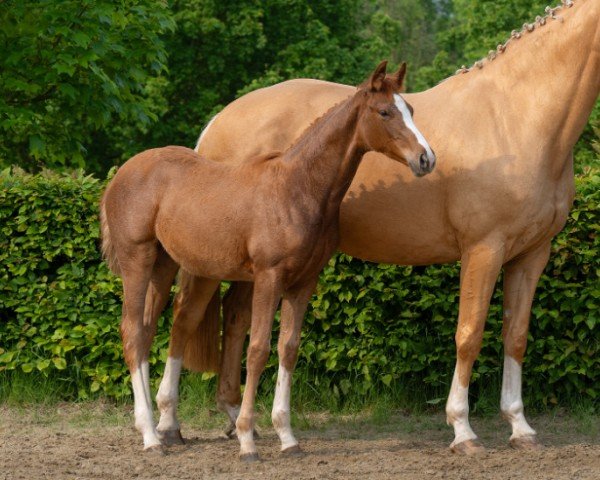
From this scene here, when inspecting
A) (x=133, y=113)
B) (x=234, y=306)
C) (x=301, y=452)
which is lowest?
(x=301, y=452)

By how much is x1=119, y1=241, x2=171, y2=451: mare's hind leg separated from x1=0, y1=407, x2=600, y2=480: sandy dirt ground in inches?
7.5

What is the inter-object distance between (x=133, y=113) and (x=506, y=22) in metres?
17.4

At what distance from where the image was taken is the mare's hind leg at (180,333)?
6.27m

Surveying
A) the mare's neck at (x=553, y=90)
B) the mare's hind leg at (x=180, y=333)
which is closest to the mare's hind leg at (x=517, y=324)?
the mare's neck at (x=553, y=90)

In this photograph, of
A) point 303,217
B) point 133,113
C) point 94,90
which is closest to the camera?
point 303,217

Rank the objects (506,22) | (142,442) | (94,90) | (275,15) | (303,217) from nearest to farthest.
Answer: (303,217), (142,442), (94,90), (275,15), (506,22)

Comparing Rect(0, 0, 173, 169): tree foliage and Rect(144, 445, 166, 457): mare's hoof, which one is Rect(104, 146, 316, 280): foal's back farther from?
Rect(0, 0, 173, 169): tree foliage

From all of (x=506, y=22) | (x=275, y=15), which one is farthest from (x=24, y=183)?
(x=506, y=22)

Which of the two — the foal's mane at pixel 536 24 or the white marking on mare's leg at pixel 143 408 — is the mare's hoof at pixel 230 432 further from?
the foal's mane at pixel 536 24

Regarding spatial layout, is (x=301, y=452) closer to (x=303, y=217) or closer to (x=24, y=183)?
(x=303, y=217)

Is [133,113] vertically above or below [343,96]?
above

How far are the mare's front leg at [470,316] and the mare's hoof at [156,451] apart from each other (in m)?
1.74

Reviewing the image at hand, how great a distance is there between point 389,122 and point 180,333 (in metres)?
2.04

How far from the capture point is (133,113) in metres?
10.1
